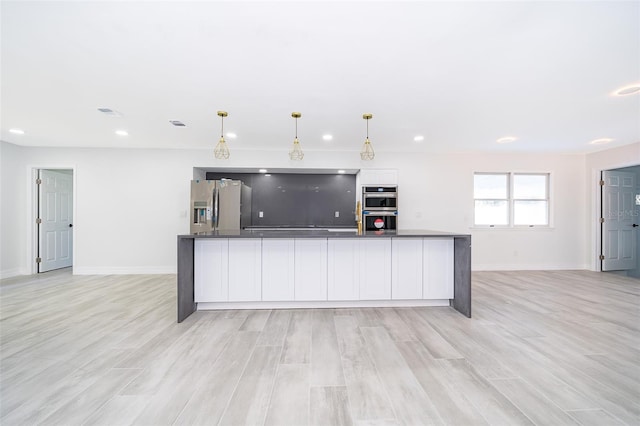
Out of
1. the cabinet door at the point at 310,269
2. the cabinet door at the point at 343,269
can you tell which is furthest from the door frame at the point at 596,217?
the cabinet door at the point at 310,269

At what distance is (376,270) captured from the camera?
3.32 metres

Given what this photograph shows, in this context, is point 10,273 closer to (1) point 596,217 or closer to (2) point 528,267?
(2) point 528,267

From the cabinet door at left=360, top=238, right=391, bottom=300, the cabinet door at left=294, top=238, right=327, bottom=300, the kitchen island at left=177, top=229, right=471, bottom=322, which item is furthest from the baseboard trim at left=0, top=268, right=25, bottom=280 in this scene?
the cabinet door at left=360, top=238, right=391, bottom=300

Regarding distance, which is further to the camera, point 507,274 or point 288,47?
point 507,274

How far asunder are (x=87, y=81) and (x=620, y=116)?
20.7 ft

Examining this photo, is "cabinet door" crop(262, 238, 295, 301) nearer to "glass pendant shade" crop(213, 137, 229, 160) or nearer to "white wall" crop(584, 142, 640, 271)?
"glass pendant shade" crop(213, 137, 229, 160)

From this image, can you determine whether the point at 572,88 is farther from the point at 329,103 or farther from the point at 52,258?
the point at 52,258

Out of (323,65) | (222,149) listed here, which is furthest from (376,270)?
(222,149)

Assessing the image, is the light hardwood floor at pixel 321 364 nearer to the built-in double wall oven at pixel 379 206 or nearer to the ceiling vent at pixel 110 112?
the built-in double wall oven at pixel 379 206

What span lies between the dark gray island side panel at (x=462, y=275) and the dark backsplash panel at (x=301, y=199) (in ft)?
9.60

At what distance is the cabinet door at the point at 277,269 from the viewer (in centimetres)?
325

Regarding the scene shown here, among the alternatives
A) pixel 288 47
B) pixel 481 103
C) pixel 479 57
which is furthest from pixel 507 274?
Answer: pixel 288 47

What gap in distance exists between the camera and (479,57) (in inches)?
87.8

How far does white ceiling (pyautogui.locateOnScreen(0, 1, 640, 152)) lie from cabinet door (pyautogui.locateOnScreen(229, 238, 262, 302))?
1.69 metres
